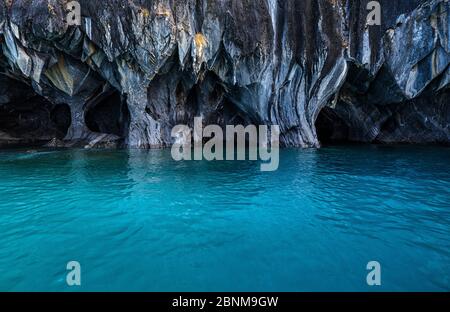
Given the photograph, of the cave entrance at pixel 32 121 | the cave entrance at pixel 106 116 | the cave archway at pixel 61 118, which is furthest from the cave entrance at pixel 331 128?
the cave entrance at pixel 32 121

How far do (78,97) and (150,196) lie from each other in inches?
715

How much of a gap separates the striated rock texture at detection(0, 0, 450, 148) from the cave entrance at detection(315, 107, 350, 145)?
3379 mm

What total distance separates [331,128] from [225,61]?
16273mm

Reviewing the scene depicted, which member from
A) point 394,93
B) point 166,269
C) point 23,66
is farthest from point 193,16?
point 166,269

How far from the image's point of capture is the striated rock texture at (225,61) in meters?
18.2

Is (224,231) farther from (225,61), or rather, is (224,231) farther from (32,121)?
(32,121)

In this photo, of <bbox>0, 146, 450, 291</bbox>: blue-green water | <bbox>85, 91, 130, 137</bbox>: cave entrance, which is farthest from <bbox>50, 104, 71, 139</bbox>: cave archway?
<bbox>0, 146, 450, 291</bbox>: blue-green water

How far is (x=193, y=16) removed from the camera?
18.8 metres

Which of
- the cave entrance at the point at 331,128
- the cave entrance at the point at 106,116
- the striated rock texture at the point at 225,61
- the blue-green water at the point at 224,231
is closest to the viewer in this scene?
the blue-green water at the point at 224,231

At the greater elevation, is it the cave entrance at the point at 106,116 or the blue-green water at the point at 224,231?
the cave entrance at the point at 106,116

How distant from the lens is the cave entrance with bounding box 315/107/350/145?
92.3 feet

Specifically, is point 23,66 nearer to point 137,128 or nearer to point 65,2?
point 65,2

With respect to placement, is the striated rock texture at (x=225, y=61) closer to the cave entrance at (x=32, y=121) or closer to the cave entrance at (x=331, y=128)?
the cave entrance at (x=32, y=121)

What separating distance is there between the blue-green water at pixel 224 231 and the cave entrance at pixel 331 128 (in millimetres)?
17461
